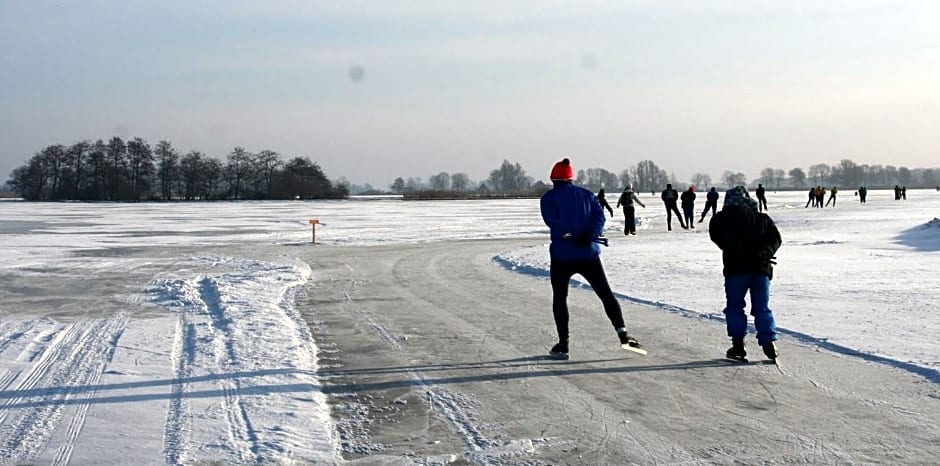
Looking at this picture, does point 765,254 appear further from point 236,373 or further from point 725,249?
point 236,373

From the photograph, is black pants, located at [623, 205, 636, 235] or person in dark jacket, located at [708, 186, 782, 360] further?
black pants, located at [623, 205, 636, 235]

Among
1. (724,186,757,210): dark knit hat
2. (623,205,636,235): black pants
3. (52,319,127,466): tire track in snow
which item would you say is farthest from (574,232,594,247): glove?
(623,205,636,235): black pants

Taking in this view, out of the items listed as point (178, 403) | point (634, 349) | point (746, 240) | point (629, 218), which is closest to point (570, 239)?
point (634, 349)

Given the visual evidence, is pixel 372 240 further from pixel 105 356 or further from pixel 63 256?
pixel 105 356

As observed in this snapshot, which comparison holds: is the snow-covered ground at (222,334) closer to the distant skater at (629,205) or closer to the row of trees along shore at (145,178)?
the distant skater at (629,205)

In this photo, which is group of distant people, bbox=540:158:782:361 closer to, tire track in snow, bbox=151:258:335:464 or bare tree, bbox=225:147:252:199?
tire track in snow, bbox=151:258:335:464

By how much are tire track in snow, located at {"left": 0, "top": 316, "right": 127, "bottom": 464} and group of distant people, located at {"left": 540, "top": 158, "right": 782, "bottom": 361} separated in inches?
159

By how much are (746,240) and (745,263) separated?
21 cm

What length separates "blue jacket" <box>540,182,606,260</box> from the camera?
755 centimetres

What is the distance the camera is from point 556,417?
5648 millimetres

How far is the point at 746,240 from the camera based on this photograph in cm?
751

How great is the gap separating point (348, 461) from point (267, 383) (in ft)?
6.99

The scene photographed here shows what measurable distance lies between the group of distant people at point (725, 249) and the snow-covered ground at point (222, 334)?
1144mm

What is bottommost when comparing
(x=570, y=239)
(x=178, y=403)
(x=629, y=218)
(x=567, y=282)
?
(x=178, y=403)
